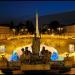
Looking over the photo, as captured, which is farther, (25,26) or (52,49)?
(25,26)

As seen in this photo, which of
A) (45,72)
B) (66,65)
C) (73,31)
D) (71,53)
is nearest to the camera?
(45,72)

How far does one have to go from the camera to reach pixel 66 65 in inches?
666

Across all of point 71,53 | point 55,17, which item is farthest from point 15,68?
point 55,17

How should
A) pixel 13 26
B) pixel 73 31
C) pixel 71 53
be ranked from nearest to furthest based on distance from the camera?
pixel 71 53 → pixel 73 31 → pixel 13 26

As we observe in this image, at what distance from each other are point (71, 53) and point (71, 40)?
1906 millimetres

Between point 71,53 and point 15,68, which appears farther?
point 71,53

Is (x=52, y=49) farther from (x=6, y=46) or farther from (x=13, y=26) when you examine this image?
(x=13, y=26)

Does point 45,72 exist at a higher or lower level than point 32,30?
lower

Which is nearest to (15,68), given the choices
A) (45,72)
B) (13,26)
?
(45,72)

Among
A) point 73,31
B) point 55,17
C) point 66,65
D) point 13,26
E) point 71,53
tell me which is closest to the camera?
point 66,65

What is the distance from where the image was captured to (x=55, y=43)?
31594 millimetres

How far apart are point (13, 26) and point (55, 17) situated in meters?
8.38

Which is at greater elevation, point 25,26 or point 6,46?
point 25,26

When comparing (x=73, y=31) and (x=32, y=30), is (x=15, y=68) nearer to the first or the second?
(x=73, y=31)
